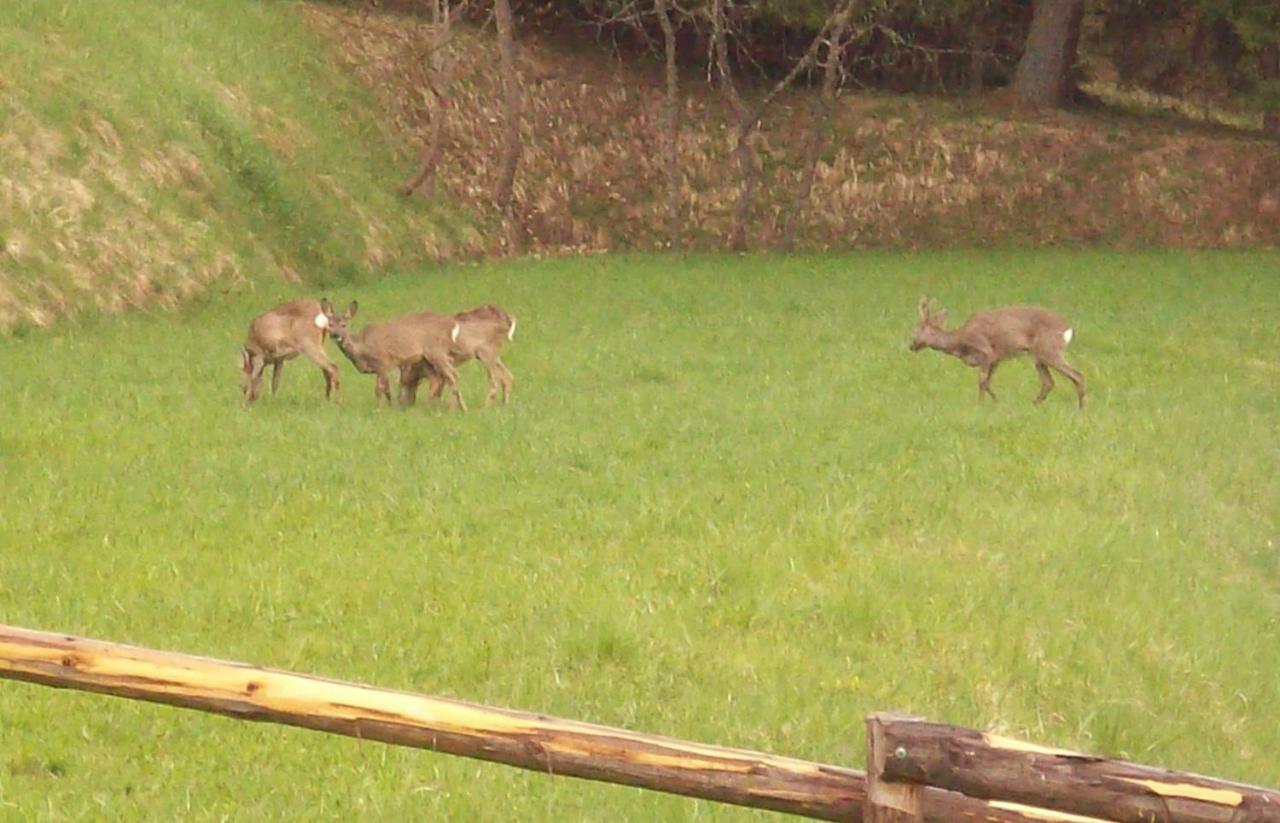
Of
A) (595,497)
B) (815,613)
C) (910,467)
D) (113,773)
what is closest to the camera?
(113,773)

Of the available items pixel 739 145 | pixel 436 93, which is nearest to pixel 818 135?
pixel 739 145

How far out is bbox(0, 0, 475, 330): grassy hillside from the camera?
921 inches

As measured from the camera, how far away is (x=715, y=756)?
5156mm

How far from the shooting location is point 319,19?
3741 centimetres

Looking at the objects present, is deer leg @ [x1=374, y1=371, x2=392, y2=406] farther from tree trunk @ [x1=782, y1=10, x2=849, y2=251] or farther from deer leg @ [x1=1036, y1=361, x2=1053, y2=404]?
tree trunk @ [x1=782, y1=10, x2=849, y2=251]

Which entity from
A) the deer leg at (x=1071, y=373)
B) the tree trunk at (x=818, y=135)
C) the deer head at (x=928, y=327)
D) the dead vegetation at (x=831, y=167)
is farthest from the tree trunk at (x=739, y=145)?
the deer leg at (x=1071, y=373)

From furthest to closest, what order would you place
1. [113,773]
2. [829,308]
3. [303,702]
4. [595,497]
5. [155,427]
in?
[829,308], [155,427], [595,497], [113,773], [303,702]

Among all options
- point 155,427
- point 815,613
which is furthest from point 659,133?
point 815,613

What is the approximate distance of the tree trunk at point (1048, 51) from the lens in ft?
132

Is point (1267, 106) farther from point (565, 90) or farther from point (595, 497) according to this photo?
point (595, 497)

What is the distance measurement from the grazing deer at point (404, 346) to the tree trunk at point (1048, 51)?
1021 inches

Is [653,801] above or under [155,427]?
above

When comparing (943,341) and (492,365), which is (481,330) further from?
(943,341)

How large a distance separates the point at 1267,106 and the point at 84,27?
21.9 metres
